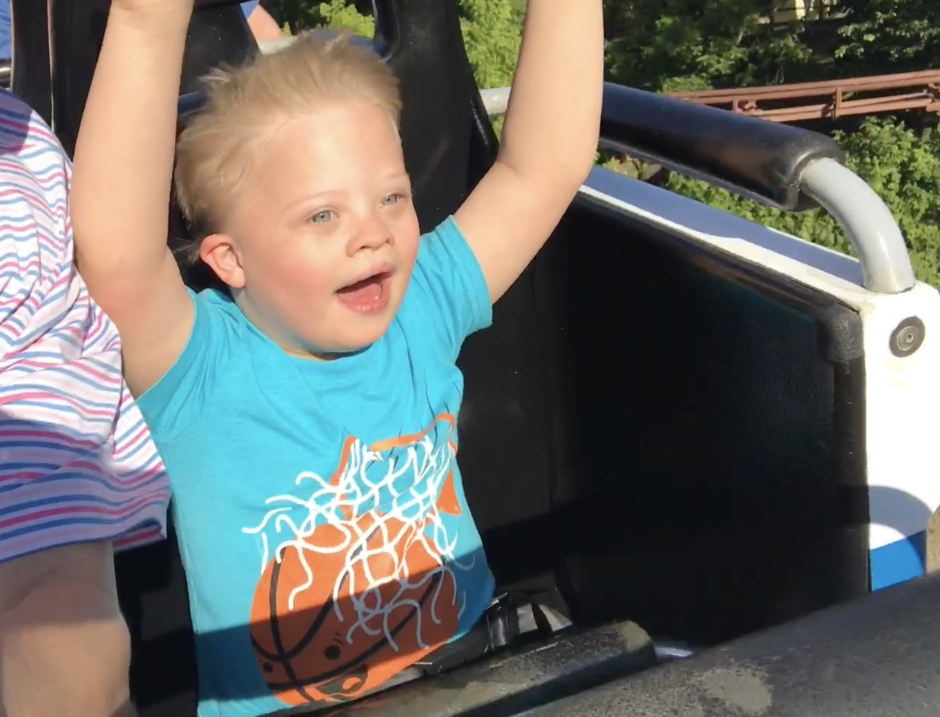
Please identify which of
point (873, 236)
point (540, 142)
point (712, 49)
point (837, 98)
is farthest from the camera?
point (712, 49)

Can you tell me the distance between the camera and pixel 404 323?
1203 millimetres

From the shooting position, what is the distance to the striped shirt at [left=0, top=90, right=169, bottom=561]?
2.46ft

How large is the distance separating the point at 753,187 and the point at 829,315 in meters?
0.18

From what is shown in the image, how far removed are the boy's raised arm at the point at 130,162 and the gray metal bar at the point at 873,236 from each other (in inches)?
24.3

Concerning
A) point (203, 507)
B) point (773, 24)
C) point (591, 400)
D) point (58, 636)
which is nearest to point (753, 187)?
point (591, 400)

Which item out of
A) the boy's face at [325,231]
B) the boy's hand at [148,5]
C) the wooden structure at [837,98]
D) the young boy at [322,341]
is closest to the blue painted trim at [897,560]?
the young boy at [322,341]

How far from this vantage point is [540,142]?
1.22 meters

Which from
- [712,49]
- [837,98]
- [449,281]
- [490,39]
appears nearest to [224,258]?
[449,281]

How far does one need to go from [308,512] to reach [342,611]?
0.12m

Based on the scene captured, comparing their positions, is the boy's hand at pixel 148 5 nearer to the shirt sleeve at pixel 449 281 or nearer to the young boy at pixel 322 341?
the young boy at pixel 322 341

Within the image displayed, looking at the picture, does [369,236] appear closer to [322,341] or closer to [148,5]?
[322,341]

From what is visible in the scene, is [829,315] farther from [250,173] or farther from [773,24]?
[773,24]

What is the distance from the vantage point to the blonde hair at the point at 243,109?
3.40ft

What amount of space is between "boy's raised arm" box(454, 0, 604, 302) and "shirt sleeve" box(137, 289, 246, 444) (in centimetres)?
33
